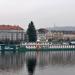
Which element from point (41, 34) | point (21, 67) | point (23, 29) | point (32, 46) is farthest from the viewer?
point (41, 34)

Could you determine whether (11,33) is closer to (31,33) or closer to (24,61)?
(31,33)

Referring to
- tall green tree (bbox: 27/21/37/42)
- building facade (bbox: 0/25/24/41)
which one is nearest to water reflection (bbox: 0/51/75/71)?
tall green tree (bbox: 27/21/37/42)

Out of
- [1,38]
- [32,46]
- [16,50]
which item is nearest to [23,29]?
[1,38]

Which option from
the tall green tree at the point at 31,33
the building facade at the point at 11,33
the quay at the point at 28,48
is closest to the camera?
the quay at the point at 28,48

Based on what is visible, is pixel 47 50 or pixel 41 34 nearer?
pixel 47 50

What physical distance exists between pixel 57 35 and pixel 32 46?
39.4 ft

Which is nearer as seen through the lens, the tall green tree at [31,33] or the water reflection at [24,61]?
the water reflection at [24,61]

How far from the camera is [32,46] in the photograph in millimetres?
20531

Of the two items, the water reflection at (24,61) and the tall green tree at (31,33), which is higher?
the tall green tree at (31,33)

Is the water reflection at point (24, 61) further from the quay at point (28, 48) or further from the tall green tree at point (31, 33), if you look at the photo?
the tall green tree at point (31, 33)

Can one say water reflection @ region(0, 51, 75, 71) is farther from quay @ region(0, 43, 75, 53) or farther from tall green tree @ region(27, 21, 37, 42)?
tall green tree @ region(27, 21, 37, 42)

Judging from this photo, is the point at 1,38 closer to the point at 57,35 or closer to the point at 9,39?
the point at 9,39

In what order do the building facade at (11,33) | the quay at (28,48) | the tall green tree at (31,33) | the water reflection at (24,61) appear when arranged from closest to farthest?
the water reflection at (24,61), the quay at (28,48), the tall green tree at (31,33), the building facade at (11,33)

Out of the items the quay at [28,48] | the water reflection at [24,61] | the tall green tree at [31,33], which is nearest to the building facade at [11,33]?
the tall green tree at [31,33]
